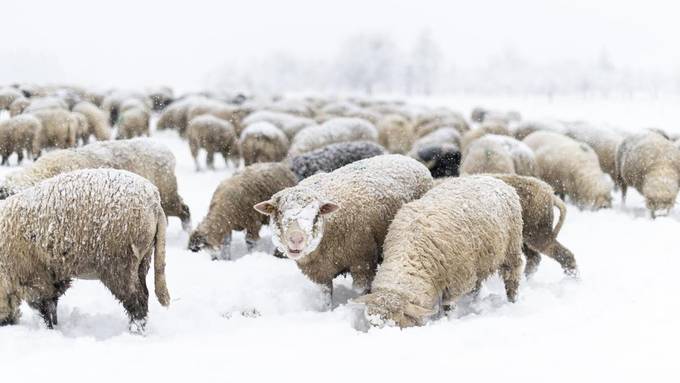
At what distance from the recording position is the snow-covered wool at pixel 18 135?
13.0 meters

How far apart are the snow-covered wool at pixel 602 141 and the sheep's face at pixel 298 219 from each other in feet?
35.6

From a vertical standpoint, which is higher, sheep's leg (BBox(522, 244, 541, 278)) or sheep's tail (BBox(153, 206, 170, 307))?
sheep's tail (BBox(153, 206, 170, 307))

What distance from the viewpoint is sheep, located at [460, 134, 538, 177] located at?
10.0 meters

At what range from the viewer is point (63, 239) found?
Answer: 4426 mm

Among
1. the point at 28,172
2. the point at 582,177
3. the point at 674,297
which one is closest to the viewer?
the point at 674,297

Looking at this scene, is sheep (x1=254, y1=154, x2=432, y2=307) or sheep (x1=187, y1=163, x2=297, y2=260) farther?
sheep (x1=187, y1=163, x2=297, y2=260)

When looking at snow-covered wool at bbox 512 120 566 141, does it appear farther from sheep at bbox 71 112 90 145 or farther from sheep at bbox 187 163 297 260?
sheep at bbox 71 112 90 145

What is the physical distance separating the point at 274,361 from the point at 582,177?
9.16 m

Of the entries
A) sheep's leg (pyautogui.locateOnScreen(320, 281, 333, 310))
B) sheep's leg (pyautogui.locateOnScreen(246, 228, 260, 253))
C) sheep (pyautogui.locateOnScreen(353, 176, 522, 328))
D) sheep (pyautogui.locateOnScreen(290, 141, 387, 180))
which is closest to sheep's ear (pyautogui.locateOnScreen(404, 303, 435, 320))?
sheep (pyautogui.locateOnScreen(353, 176, 522, 328))

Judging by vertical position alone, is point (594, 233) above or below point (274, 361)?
below

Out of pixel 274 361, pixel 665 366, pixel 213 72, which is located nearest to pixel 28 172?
pixel 274 361

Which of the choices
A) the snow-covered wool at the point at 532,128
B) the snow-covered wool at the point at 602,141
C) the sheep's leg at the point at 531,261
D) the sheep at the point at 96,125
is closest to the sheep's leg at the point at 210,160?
the sheep at the point at 96,125

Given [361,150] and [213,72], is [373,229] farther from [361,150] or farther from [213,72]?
[213,72]

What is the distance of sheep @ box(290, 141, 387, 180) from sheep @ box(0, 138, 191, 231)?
1.93 metres
